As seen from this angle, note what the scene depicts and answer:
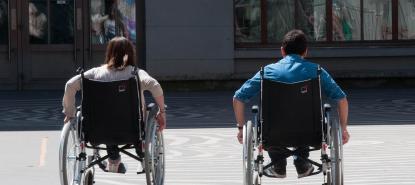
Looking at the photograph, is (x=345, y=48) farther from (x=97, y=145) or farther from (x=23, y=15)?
(x=97, y=145)

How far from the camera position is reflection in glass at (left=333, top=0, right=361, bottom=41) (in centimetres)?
2134

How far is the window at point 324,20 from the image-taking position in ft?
69.8

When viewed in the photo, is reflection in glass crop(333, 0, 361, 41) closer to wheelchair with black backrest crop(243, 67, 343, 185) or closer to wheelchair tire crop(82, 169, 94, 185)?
wheelchair tire crop(82, 169, 94, 185)

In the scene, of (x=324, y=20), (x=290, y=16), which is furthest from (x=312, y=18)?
(x=290, y=16)

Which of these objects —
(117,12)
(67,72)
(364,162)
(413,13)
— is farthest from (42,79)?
(364,162)

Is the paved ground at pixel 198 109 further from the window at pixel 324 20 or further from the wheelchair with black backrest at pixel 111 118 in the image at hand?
the wheelchair with black backrest at pixel 111 118

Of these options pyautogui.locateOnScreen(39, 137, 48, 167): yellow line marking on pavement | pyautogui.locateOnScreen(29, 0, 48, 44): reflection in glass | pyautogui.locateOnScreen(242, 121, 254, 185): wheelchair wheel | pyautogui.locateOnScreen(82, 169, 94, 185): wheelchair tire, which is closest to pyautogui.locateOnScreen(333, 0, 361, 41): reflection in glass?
pyautogui.locateOnScreen(29, 0, 48, 44): reflection in glass

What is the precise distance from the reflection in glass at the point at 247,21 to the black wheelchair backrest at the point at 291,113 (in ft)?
43.1

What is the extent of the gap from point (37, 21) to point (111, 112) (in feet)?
43.4

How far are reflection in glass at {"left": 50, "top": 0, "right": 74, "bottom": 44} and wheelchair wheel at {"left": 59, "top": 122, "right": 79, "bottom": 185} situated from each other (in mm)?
13133

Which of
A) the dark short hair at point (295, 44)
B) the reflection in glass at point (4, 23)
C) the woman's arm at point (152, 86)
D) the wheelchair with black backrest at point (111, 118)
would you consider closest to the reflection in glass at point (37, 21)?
the reflection in glass at point (4, 23)

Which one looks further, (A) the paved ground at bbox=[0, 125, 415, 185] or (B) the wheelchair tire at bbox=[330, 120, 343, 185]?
(A) the paved ground at bbox=[0, 125, 415, 185]

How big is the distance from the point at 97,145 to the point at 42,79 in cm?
1312

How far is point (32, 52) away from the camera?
21.5m
